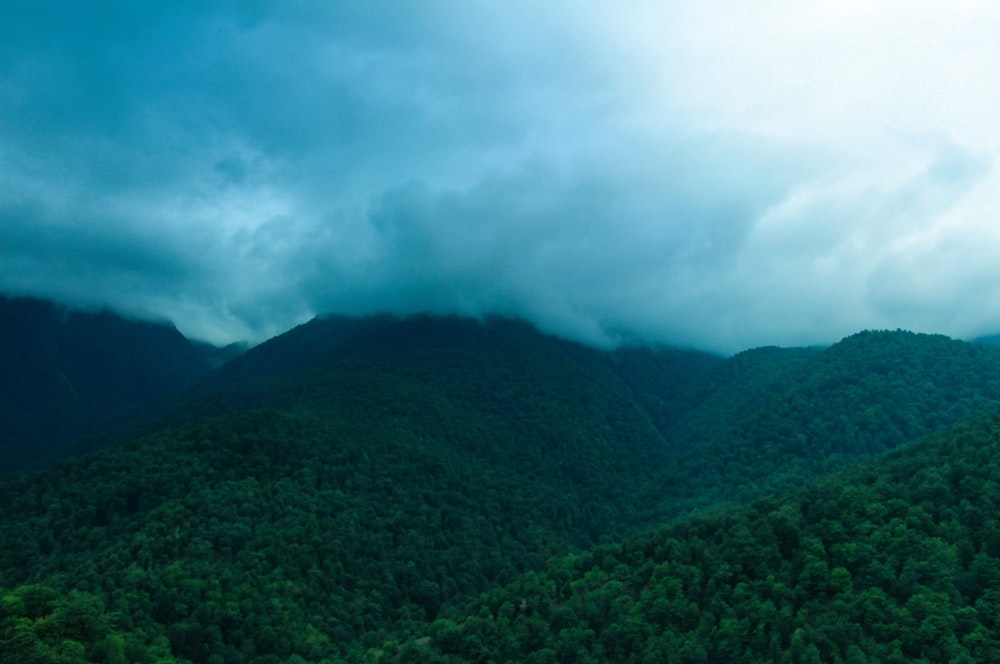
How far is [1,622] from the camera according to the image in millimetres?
56500

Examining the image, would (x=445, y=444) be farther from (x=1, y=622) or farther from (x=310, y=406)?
(x=1, y=622)

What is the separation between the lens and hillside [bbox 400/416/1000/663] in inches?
2562

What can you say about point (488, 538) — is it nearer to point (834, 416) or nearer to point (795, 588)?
point (795, 588)

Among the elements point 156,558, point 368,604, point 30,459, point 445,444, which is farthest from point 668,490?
point 30,459

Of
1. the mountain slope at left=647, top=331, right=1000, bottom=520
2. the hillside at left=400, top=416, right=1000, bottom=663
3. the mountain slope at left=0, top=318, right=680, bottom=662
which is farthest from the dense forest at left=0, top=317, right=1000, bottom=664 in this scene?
the mountain slope at left=647, top=331, right=1000, bottom=520

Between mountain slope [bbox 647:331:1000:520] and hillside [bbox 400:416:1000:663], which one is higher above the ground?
mountain slope [bbox 647:331:1000:520]

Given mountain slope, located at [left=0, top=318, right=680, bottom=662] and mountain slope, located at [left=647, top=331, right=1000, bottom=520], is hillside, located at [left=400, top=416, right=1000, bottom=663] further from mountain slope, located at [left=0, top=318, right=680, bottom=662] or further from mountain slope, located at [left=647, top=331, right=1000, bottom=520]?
mountain slope, located at [left=647, top=331, right=1000, bottom=520]

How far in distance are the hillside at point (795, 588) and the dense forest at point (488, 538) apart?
0.26 metres

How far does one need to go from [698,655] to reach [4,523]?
95879mm

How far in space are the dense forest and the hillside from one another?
0.26 m

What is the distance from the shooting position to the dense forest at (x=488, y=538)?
6844cm

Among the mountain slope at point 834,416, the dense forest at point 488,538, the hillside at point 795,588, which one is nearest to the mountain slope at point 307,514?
the dense forest at point 488,538

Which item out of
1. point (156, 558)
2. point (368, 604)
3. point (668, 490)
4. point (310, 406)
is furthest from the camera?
point (668, 490)

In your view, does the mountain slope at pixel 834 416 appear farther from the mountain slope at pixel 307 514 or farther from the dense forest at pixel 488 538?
the mountain slope at pixel 307 514
